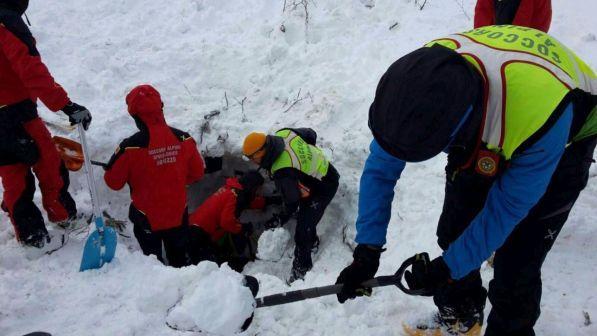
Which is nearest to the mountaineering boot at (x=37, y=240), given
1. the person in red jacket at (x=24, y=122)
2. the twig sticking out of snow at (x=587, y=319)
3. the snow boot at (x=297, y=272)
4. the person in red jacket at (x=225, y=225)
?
the person in red jacket at (x=24, y=122)

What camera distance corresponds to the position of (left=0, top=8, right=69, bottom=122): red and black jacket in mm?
3268

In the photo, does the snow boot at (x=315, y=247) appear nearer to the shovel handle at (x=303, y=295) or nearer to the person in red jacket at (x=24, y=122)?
the shovel handle at (x=303, y=295)

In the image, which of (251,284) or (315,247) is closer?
(251,284)

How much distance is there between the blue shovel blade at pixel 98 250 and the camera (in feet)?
10.3

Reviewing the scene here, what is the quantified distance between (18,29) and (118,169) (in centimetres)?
124

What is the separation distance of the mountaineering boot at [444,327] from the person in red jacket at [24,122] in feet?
9.43

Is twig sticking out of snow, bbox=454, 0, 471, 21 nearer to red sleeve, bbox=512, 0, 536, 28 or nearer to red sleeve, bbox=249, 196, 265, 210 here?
red sleeve, bbox=512, 0, 536, 28

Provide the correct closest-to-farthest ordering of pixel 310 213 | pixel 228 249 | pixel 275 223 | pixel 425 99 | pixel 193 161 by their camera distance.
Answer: pixel 425 99
pixel 193 161
pixel 310 213
pixel 275 223
pixel 228 249

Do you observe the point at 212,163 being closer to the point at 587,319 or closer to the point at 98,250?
the point at 98,250

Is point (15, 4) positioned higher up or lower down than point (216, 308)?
higher up

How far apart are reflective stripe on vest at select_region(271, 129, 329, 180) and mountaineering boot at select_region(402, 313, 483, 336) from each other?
1817 millimetres

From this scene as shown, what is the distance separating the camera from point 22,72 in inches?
131

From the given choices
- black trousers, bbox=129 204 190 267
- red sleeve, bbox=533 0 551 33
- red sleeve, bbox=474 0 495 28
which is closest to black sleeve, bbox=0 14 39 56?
black trousers, bbox=129 204 190 267

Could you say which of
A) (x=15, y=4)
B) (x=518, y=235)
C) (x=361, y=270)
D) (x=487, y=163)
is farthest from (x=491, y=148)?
(x=15, y=4)
